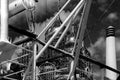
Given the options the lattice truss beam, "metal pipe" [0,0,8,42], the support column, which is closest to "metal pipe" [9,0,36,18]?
the lattice truss beam

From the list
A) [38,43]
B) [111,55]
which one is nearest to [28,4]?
[38,43]

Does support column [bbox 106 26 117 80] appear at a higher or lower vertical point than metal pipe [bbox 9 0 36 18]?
lower

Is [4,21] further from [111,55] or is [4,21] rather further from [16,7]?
[111,55]

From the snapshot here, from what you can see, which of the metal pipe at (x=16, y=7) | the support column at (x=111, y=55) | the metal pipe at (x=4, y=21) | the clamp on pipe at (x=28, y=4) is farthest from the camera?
the support column at (x=111, y=55)

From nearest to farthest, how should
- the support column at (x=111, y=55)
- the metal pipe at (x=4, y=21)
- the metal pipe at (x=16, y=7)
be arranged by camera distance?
1. the metal pipe at (x=4, y=21)
2. the metal pipe at (x=16, y=7)
3. the support column at (x=111, y=55)

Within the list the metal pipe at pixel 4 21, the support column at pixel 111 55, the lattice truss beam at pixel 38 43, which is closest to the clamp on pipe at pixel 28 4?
the lattice truss beam at pixel 38 43

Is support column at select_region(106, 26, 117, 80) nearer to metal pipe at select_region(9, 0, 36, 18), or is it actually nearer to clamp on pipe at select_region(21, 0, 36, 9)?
metal pipe at select_region(9, 0, 36, 18)

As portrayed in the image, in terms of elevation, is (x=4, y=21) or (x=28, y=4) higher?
(x=28, y=4)

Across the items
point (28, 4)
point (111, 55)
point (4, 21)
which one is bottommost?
point (111, 55)

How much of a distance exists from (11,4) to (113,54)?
97.4 feet

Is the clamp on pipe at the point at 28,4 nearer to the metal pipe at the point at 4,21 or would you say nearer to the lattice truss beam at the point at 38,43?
the lattice truss beam at the point at 38,43

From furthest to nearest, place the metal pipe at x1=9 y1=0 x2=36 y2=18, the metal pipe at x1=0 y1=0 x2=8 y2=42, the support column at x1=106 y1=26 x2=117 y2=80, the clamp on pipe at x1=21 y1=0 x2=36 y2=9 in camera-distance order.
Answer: the support column at x1=106 y1=26 x2=117 y2=80, the metal pipe at x1=9 y1=0 x2=36 y2=18, the clamp on pipe at x1=21 y1=0 x2=36 y2=9, the metal pipe at x1=0 y1=0 x2=8 y2=42

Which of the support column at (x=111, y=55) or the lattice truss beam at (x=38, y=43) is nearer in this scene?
the lattice truss beam at (x=38, y=43)

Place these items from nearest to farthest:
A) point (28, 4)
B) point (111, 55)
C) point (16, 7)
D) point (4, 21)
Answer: point (4, 21), point (28, 4), point (16, 7), point (111, 55)
